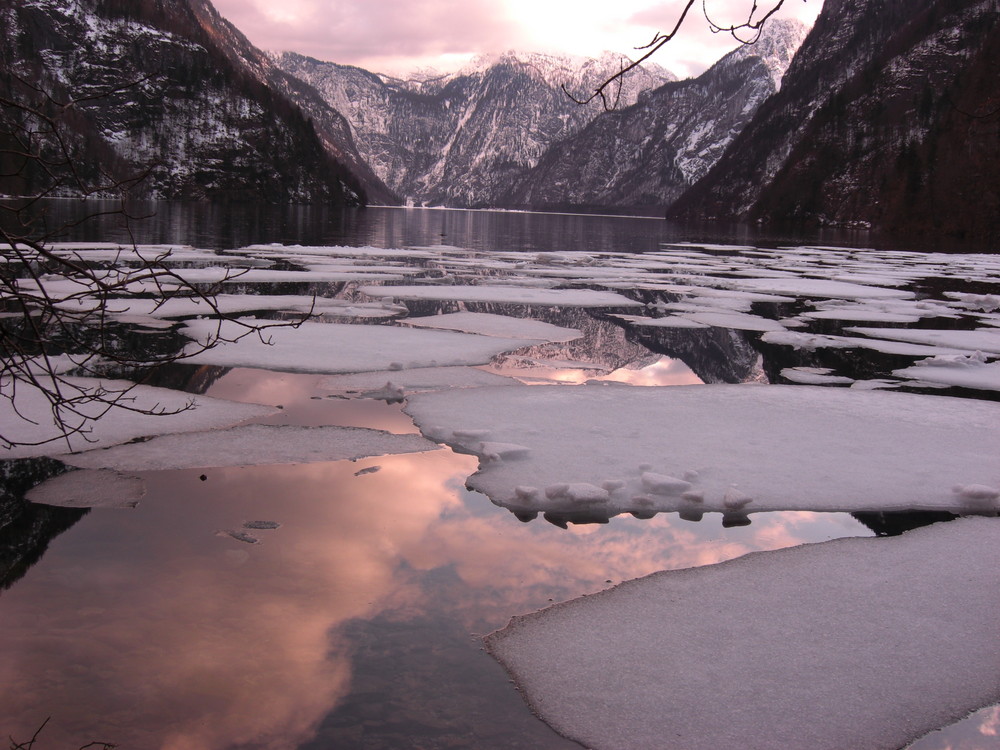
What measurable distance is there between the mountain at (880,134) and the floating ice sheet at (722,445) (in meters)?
44.5

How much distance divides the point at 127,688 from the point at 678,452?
3854 millimetres

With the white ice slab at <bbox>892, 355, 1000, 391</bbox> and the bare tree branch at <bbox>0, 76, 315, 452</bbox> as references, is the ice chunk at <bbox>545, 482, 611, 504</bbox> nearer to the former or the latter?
the bare tree branch at <bbox>0, 76, 315, 452</bbox>

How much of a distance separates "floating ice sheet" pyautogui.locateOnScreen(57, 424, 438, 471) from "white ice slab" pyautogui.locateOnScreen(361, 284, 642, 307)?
8149 mm

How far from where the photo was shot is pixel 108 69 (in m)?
117

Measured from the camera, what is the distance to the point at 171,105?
116438 millimetres

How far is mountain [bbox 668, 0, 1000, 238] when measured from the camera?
64.4 m

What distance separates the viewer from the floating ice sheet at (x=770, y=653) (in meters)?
2.57

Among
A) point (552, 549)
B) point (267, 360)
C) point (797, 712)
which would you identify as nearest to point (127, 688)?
point (552, 549)

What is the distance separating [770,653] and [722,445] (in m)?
2.77

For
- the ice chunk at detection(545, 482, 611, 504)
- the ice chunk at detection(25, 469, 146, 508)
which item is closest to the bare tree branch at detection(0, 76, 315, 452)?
the ice chunk at detection(25, 469, 146, 508)

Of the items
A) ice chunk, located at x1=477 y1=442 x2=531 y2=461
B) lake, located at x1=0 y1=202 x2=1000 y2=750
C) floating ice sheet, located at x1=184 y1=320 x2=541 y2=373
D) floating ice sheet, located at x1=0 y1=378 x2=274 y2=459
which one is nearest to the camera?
lake, located at x1=0 y1=202 x2=1000 y2=750

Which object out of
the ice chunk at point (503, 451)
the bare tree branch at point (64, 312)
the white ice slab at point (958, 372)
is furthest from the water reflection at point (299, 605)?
the white ice slab at point (958, 372)

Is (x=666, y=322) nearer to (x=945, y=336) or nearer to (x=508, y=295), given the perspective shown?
(x=508, y=295)

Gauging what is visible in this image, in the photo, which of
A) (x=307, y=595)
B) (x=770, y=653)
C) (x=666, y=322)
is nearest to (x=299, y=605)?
(x=307, y=595)
